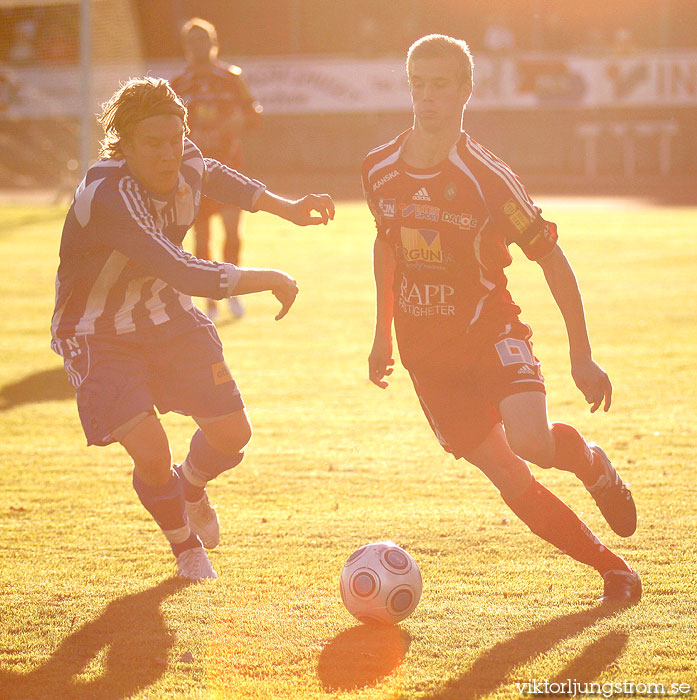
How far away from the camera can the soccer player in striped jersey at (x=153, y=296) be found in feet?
13.4

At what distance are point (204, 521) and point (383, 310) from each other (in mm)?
1225

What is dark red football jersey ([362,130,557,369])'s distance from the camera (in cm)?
408

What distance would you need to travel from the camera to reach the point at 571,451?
4.20 m

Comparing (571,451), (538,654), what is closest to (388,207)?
(571,451)

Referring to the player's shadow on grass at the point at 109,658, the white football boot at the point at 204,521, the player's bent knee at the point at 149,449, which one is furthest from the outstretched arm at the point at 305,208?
the player's shadow on grass at the point at 109,658

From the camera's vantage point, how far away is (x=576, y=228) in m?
19.7

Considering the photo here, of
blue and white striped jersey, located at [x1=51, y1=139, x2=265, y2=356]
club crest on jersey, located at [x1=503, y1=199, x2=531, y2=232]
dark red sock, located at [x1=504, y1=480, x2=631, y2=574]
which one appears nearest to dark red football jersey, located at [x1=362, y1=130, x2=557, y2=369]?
club crest on jersey, located at [x1=503, y1=199, x2=531, y2=232]

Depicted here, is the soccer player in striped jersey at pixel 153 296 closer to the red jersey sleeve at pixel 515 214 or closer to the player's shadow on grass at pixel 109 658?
the player's shadow on grass at pixel 109 658

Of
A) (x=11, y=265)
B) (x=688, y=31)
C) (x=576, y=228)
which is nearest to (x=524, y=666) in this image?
(x=11, y=265)

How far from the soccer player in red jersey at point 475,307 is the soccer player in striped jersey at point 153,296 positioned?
48 centimetres

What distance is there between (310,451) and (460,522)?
65.3 inches

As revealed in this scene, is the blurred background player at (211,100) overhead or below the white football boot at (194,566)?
overhead

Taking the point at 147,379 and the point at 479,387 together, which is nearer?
the point at 479,387

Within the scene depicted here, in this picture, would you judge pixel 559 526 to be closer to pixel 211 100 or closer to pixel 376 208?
pixel 376 208
